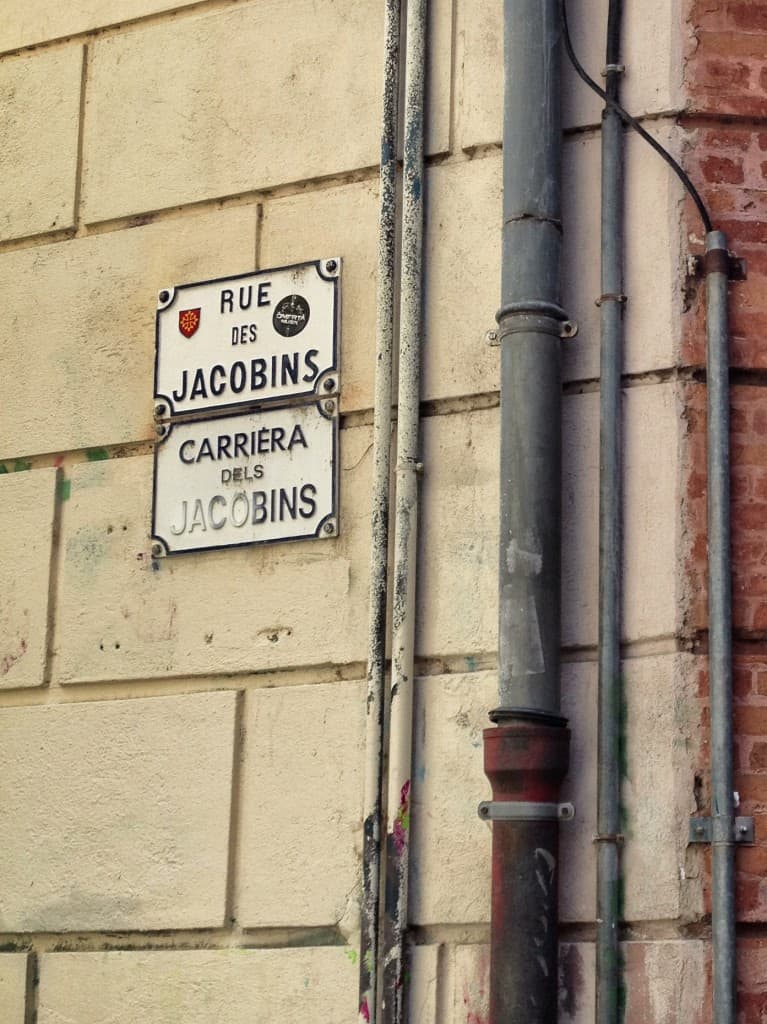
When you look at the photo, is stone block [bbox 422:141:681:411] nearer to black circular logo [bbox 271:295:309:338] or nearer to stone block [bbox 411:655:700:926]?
black circular logo [bbox 271:295:309:338]

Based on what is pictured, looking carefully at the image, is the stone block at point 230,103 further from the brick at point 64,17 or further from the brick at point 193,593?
the brick at point 193,593

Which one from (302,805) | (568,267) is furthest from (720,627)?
(302,805)

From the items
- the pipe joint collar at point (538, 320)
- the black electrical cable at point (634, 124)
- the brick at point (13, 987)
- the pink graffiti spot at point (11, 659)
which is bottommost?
the brick at point (13, 987)

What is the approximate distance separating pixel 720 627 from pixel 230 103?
1.88m

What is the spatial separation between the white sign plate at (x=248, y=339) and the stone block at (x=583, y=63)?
488 millimetres

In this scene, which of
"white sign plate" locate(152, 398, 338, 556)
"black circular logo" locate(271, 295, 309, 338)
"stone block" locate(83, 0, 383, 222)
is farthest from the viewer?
"stone block" locate(83, 0, 383, 222)

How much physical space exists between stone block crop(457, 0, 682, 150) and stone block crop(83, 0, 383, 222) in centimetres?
23

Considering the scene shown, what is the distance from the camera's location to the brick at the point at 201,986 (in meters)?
4.26

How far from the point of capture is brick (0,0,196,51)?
5.21 m

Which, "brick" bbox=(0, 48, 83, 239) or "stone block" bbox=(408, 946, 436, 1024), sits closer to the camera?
"stone block" bbox=(408, 946, 436, 1024)

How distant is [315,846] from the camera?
437cm

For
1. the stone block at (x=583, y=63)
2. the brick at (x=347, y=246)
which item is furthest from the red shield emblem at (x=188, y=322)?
the stone block at (x=583, y=63)

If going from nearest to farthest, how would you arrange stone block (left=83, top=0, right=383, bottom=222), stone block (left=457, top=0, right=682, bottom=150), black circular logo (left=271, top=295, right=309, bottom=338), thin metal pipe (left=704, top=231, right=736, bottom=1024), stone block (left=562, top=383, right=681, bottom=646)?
thin metal pipe (left=704, top=231, right=736, bottom=1024)
stone block (left=562, top=383, right=681, bottom=646)
stone block (left=457, top=0, right=682, bottom=150)
black circular logo (left=271, top=295, right=309, bottom=338)
stone block (left=83, top=0, right=383, bottom=222)

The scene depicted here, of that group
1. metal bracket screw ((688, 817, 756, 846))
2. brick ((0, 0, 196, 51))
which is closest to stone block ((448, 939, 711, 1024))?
metal bracket screw ((688, 817, 756, 846))
